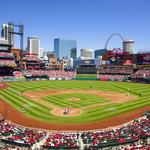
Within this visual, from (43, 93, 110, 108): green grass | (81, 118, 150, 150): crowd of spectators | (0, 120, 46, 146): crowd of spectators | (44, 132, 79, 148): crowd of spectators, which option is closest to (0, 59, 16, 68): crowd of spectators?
(43, 93, 110, 108): green grass

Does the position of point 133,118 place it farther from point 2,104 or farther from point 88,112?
point 2,104

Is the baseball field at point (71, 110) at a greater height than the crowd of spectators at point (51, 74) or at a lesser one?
lesser

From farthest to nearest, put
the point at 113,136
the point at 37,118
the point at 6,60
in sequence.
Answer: the point at 6,60, the point at 37,118, the point at 113,136

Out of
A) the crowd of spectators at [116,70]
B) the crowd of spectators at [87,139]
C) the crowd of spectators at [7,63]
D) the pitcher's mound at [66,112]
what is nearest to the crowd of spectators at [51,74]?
the crowd of spectators at [7,63]

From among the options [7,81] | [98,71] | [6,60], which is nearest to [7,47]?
[6,60]

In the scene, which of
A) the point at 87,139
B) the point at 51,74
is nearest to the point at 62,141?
the point at 87,139

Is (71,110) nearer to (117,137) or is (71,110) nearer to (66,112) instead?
(66,112)

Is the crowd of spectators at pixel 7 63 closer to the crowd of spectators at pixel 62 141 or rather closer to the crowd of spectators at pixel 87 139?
the crowd of spectators at pixel 87 139

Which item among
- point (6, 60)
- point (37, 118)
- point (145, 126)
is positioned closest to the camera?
point (145, 126)

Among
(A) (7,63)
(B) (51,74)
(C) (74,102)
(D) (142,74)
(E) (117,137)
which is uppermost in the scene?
(A) (7,63)
